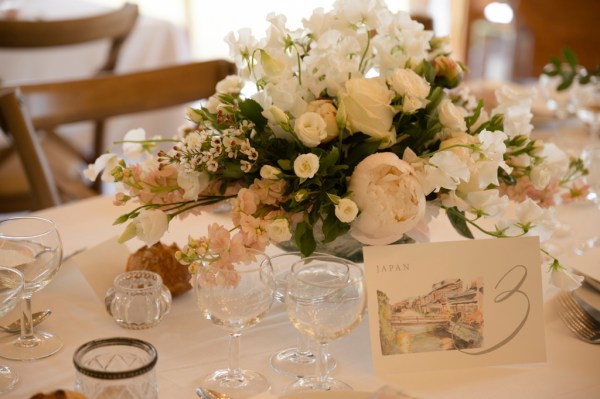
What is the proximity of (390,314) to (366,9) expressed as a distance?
1.35ft

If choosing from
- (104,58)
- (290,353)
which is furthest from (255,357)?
(104,58)

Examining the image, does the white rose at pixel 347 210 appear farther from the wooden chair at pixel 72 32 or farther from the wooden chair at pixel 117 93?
the wooden chair at pixel 72 32

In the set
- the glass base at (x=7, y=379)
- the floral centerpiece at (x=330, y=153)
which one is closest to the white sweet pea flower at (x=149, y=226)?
the floral centerpiece at (x=330, y=153)

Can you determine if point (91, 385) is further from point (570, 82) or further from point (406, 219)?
point (570, 82)

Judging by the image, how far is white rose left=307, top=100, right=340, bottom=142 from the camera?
101 centimetres

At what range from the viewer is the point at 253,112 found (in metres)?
1.06

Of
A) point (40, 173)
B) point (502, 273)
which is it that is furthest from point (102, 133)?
point (502, 273)

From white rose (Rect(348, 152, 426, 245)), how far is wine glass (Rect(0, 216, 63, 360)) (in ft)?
1.39

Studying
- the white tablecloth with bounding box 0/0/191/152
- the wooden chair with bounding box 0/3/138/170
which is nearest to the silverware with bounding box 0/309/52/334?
the wooden chair with bounding box 0/3/138/170

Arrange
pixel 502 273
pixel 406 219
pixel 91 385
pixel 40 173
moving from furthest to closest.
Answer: pixel 40 173, pixel 502 273, pixel 406 219, pixel 91 385

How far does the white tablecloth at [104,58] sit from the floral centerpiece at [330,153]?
6.74 feet

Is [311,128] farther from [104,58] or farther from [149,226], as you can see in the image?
[104,58]

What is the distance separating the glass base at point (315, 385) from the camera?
0.99 meters

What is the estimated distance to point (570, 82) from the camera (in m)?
2.13
